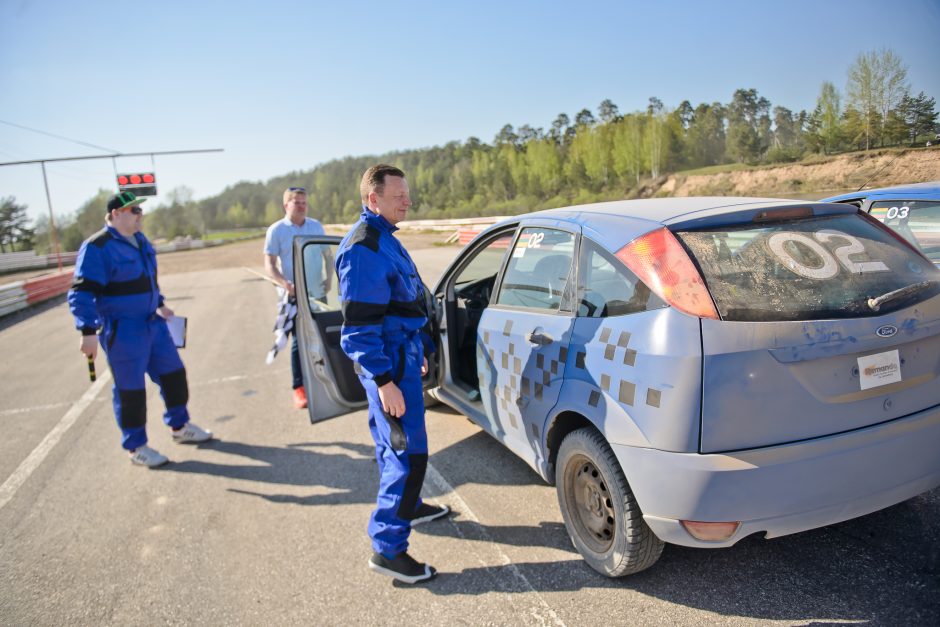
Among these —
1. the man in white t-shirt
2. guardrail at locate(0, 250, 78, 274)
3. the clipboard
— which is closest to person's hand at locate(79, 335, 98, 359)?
the clipboard

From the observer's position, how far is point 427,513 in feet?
10.2

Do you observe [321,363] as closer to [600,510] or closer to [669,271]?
[600,510]

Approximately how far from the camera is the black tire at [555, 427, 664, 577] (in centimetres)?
220

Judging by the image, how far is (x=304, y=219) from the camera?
541cm

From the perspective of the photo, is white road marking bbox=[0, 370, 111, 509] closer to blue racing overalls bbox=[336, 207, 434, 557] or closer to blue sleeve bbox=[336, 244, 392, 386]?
blue racing overalls bbox=[336, 207, 434, 557]

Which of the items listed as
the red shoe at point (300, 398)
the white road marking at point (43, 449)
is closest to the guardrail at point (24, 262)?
the white road marking at point (43, 449)

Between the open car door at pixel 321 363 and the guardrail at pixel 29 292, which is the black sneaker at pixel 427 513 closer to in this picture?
the open car door at pixel 321 363

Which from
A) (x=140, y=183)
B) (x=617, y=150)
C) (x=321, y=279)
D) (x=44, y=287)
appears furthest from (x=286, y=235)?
(x=140, y=183)

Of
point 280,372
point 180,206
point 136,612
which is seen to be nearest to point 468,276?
point 136,612

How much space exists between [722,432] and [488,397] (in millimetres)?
1542

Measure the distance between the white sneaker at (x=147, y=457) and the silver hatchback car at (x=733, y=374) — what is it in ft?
10.2

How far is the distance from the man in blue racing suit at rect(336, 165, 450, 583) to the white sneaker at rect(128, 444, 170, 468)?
2.39m

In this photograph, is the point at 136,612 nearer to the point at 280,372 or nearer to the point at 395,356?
the point at 395,356

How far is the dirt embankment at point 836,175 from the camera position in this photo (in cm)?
379
